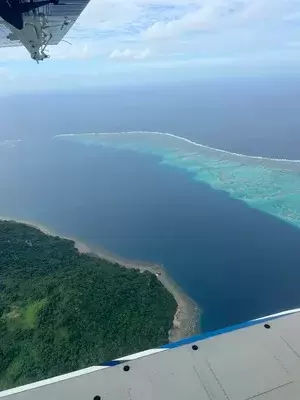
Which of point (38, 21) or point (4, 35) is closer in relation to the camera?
point (38, 21)

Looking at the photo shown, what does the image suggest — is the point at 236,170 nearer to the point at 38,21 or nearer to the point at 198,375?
the point at 38,21

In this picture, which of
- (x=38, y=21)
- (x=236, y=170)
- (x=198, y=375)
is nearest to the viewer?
(x=198, y=375)

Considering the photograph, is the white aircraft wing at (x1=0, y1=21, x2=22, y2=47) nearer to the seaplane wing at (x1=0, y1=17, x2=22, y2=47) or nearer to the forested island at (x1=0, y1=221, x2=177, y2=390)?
the seaplane wing at (x1=0, y1=17, x2=22, y2=47)

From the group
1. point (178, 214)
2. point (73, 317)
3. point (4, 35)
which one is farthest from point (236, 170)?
point (4, 35)

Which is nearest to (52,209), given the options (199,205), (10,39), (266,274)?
(199,205)

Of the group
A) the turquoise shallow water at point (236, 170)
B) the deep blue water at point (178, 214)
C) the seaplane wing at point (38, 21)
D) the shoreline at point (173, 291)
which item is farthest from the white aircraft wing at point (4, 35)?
the turquoise shallow water at point (236, 170)

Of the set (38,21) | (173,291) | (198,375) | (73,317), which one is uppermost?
(38,21)

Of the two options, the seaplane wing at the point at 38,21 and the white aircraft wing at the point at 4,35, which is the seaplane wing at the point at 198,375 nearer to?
the seaplane wing at the point at 38,21
